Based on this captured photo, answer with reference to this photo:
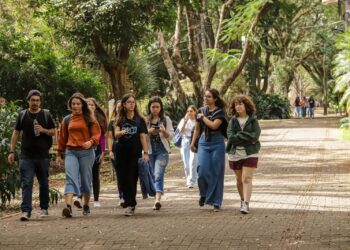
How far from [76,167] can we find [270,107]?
36.0 m

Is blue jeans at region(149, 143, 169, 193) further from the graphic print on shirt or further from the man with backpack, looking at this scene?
the man with backpack

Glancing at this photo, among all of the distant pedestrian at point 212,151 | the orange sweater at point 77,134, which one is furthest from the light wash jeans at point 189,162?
the orange sweater at point 77,134

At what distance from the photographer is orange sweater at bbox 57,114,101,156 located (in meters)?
9.58

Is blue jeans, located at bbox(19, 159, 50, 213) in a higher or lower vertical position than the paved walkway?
higher

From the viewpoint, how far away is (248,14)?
2216 cm

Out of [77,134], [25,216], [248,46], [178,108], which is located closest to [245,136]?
[77,134]

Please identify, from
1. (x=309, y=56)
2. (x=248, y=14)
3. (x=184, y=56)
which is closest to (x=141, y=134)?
(x=248, y=14)

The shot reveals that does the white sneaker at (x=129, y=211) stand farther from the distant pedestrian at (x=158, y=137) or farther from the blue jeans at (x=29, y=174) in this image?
the blue jeans at (x=29, y=174)

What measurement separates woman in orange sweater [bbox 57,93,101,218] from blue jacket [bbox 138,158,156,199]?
70 cm

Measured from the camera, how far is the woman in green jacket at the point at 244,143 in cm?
978

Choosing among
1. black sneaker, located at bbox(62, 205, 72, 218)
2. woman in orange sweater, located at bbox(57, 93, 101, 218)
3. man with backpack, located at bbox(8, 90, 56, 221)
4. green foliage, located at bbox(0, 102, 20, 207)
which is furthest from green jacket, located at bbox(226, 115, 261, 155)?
green foliage, located at bbox(0, 102, 20, 207)

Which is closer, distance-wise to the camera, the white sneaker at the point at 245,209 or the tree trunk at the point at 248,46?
the white sneaker at the point at 245,209

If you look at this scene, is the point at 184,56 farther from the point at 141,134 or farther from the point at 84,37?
the point at 141,134

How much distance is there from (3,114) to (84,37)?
9.78 meters
